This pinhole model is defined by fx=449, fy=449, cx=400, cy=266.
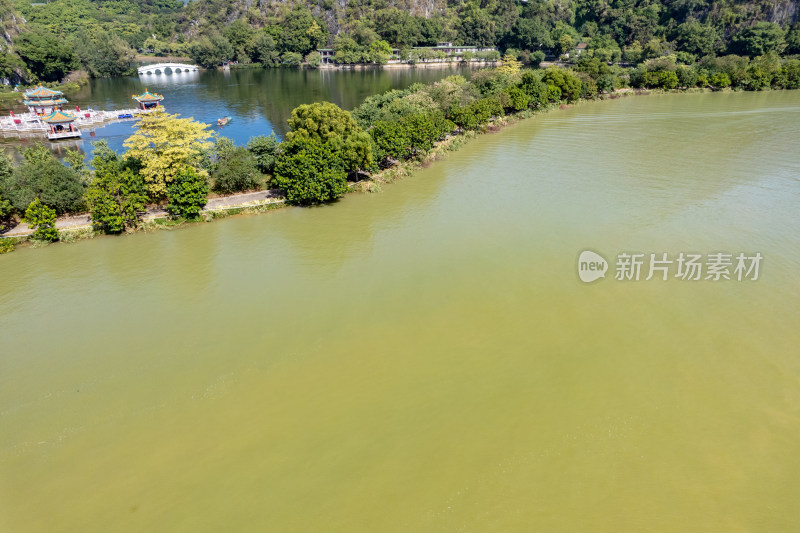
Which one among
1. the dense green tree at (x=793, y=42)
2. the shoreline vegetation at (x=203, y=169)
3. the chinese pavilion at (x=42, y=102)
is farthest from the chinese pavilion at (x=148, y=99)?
the dense green tree at (x=793, y=42)

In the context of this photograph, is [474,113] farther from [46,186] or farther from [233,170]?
[46,186]

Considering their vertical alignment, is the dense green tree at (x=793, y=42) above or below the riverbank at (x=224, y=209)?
above

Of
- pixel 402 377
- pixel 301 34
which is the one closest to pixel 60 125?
pixel 402 377

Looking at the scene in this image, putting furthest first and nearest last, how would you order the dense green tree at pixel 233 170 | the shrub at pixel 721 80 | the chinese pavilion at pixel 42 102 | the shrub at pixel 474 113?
1. the shrub at pixel 721 80
2. the chinese pavilion at pixel 42 102
3. the shrub at pixel 474 113
4. the dense green tree at pixel 233 170

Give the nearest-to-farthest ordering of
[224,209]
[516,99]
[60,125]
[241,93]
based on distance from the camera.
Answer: [224,209] → [60,125] → [516,99] → [241,93]

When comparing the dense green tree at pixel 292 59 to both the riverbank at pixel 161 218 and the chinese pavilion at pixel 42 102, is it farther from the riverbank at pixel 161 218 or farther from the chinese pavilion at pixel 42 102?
the riverbank at pixel 161 218

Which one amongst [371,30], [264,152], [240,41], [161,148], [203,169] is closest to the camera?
[161,148]
